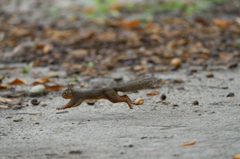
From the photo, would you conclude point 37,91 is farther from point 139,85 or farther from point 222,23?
point 222,23

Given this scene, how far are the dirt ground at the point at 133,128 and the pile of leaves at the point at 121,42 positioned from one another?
1245 millimetres

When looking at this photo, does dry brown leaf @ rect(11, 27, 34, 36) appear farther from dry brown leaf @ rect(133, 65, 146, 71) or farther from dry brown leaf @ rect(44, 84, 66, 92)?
dry brown leaf @ rect(44, 84, 66, 92)

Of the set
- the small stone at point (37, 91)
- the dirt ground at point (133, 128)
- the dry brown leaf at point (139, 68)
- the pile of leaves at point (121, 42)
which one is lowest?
the dirt ground at point (133, 128)

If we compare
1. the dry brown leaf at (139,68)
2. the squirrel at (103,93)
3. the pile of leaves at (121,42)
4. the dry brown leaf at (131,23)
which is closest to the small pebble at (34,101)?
the squirrel at (103,93)

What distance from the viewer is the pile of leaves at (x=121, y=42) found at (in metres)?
4.50

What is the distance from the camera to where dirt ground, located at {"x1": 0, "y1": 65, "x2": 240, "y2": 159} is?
76.0 inches

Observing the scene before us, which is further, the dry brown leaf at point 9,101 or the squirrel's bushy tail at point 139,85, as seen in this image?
the dry brown leaf at point 9,101

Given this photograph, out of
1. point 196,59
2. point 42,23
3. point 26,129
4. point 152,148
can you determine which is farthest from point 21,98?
point 42,23

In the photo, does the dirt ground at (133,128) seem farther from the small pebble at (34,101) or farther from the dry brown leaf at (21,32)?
the dry brown leaf at (21,32)

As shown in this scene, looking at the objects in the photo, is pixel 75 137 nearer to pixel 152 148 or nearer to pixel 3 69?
pixel 152 148

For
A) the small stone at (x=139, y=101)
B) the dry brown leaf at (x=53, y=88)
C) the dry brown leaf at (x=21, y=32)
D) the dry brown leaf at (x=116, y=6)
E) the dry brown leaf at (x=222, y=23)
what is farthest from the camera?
the dry brown leaf at (x=116, y=6)

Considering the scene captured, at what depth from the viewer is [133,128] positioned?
2287 mm

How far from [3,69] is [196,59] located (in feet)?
7.96

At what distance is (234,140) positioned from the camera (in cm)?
199
